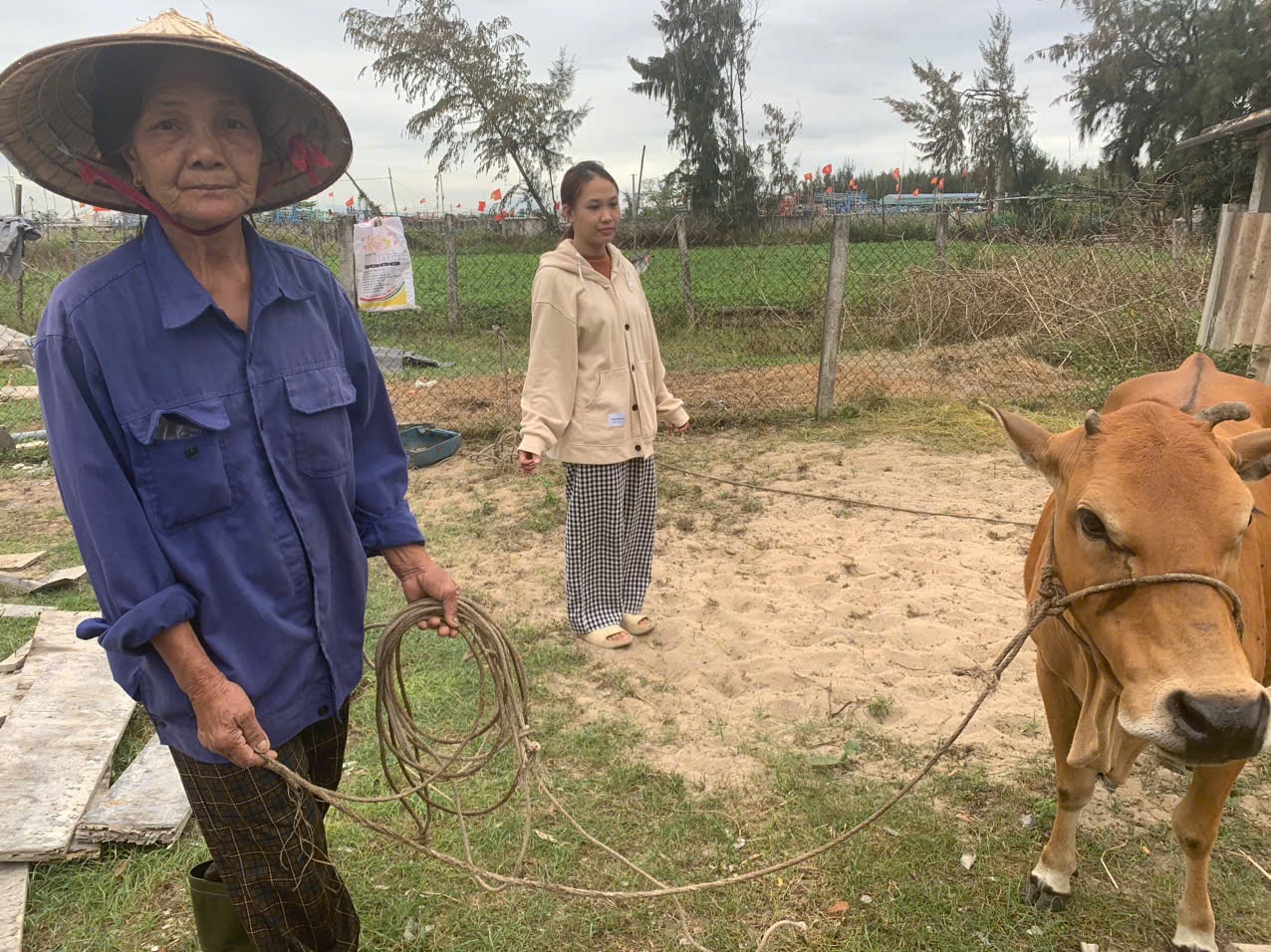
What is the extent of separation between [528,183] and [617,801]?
60.0 ft

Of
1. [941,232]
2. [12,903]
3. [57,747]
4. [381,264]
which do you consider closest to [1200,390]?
[12,903]

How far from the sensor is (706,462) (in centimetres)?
658

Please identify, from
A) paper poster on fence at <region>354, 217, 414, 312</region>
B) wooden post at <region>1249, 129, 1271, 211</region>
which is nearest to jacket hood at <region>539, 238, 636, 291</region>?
paper poster on fence at <region>354, 217, 414, 312</region>

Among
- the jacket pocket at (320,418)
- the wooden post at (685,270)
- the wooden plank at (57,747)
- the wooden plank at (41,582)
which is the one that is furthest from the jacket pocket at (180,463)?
the wooden post at (685,270)

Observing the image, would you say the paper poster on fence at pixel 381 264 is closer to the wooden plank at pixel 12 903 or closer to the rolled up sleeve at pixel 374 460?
the wooden plank at pixel 12 903

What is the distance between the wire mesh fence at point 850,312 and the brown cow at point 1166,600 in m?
5.39

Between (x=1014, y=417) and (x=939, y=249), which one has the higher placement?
(x=939, y=249)

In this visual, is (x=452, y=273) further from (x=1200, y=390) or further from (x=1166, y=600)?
(x=1166, y=600)

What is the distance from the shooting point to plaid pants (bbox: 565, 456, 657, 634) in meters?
3.80

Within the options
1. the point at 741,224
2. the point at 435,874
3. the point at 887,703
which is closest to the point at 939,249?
the point at 741,224

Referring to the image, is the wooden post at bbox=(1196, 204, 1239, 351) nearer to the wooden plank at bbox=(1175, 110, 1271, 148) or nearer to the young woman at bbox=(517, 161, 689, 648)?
the wooden plank at bbox=(1175, 110, 1271, 148)

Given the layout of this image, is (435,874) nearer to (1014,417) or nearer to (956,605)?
(1014,417)

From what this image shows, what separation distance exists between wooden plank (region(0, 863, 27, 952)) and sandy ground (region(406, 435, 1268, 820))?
191cm

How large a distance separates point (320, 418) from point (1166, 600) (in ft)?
5.69
